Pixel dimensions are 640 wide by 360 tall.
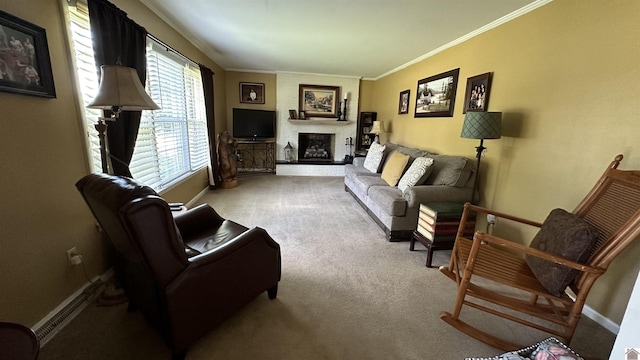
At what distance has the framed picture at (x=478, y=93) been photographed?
2.85 m

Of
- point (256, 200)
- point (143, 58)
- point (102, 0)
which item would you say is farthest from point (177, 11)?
point (256, 200)

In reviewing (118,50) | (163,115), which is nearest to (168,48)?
(163,115)

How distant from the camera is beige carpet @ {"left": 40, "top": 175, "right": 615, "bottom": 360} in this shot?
1471 mm

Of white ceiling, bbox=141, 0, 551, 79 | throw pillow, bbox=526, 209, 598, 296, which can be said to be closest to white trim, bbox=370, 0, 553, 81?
white ceiling, bbox=141, 0, 551, 79

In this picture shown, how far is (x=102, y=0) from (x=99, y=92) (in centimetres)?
82

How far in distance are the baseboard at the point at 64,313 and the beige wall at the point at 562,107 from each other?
3490 millimetres

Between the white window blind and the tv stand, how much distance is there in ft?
5.35

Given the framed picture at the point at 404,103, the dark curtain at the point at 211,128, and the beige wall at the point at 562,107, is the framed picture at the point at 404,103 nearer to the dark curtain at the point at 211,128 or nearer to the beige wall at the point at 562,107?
the beige wall at the point at 562,107

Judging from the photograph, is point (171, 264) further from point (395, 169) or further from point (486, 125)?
point (395, 169)

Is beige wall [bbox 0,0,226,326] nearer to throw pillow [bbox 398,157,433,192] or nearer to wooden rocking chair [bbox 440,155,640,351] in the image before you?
wooden rocking chair [bbox 440,155,640,351]

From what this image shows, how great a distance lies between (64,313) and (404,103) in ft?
16.4

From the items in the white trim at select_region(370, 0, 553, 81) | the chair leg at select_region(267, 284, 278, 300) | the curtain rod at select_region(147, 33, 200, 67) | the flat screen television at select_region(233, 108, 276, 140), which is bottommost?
the chair leg at select_region(267, 284, 278, 300)

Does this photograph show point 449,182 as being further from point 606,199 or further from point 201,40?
point 201,40

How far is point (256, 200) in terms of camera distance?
13.8ft
